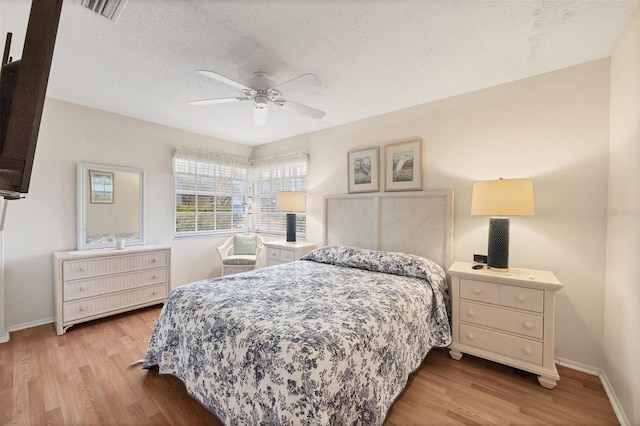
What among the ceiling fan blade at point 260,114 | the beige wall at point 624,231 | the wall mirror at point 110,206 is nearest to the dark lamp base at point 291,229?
the ceiling fan blade at point 260,114

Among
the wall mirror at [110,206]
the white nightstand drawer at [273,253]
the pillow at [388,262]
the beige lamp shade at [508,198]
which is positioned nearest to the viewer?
the beige lamp shade at [508,198]

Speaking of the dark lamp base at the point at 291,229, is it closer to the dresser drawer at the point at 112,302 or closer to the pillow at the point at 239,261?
the pillow at the point at 239,261

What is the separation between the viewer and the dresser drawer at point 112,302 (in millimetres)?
2736

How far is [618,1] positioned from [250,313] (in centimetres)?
271

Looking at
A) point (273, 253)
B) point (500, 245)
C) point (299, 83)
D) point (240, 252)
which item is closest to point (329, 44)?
point (299, 83)

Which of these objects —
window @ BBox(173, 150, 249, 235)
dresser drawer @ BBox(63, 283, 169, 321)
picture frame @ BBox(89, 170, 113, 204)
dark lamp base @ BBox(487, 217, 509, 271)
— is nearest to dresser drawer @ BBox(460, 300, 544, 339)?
dark lamp base @ BBox(487, 217, 509, 271)

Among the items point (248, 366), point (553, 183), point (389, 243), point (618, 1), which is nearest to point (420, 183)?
point (389, 243)

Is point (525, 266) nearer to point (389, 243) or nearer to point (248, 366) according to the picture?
point (389, 243)

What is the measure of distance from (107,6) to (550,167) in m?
3.31

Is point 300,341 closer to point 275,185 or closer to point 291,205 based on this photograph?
point 291,205

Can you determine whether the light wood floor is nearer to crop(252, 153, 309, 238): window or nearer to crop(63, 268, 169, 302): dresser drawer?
crop(63, 268, 169, 302): dresser drawer

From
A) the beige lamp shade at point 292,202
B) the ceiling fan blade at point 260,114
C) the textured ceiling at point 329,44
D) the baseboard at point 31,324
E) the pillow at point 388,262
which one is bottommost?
the baseboard at point 31,324

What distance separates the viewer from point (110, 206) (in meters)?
3.27

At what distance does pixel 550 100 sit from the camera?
2258mm
